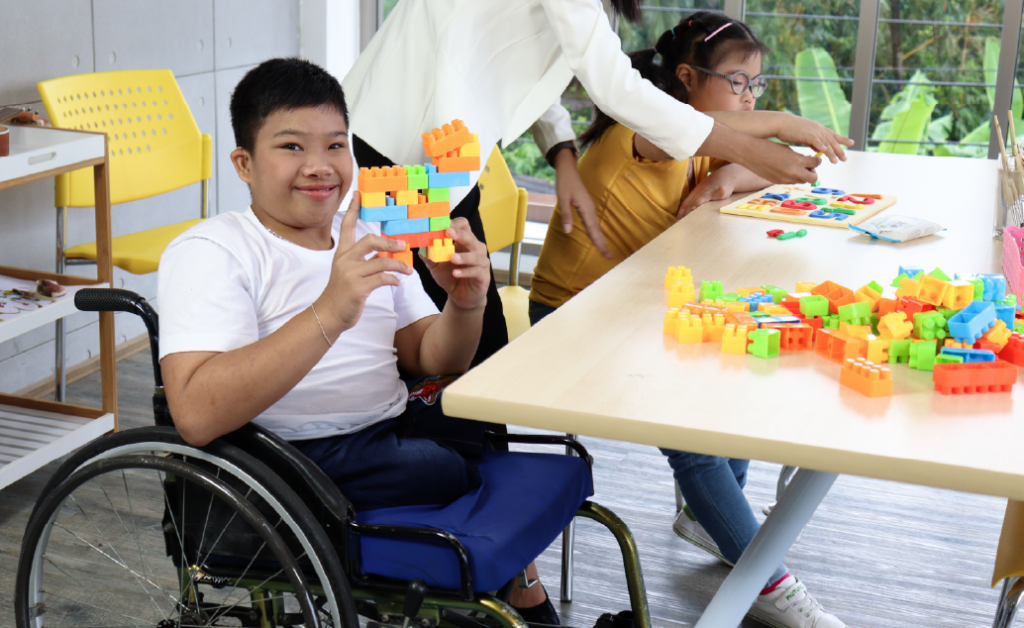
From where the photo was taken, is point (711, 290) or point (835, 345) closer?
point (835, 345)

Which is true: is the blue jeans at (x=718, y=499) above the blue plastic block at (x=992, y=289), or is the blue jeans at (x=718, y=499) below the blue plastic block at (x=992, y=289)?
below

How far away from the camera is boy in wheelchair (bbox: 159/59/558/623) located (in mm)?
1165

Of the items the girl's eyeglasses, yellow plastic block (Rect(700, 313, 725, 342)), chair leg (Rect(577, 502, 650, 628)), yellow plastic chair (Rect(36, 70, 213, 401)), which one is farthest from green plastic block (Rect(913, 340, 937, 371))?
yellow plastic chair (Rect(36, 70, 213, 401))

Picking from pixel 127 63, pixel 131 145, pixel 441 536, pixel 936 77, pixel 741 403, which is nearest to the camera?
pixel 741 403

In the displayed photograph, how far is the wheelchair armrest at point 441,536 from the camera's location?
1.14 meters

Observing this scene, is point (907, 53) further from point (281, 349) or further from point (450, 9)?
point (281, 349)

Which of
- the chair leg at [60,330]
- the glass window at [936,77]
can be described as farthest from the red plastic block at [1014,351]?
the glass window at [936,77]

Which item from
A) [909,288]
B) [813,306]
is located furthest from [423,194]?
[909,288]

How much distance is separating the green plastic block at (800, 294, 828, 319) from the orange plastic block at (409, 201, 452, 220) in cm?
47

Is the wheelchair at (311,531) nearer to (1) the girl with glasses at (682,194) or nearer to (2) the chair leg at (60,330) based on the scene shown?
(1) the girl with glasses at (682,194)

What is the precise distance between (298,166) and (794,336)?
0.69m

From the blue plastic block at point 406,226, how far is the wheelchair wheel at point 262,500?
1.03ft

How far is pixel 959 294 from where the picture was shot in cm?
117

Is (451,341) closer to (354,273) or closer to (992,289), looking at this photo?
(354,273)
